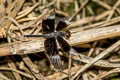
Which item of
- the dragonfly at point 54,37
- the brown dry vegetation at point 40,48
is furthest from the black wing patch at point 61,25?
the brown dry vegetation at point 40,48

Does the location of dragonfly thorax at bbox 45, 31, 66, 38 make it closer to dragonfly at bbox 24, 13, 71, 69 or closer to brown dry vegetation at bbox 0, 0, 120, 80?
dragonfly at bbox 24, 13, 71, 69

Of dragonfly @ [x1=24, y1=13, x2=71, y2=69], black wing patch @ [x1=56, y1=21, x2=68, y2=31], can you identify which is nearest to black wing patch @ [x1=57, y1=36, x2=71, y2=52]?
dragonfly @ [x1=24, y1=13, x2=71, y2=69]

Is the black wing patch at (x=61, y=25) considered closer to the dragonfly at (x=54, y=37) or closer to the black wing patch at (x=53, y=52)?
the dragonfly at (x=54, y=37)

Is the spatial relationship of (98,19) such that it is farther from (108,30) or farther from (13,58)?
(13,58)

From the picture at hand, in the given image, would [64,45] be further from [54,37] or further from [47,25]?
[47,25]

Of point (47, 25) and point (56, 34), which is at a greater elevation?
point (47, 25)

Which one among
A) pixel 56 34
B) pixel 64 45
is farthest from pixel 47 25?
pixel 64 45
